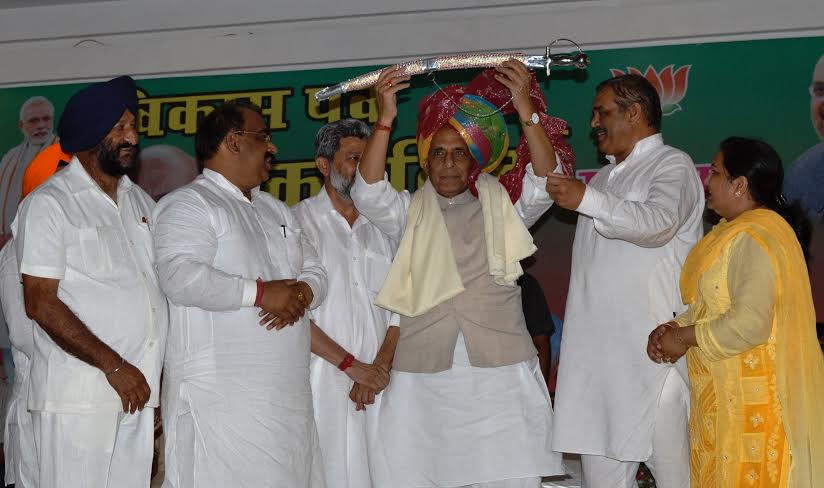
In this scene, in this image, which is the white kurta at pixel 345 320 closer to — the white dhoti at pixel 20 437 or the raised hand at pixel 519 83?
the raised hand at pixel 519 83

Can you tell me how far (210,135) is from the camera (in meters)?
4.34

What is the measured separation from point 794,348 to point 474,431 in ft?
4.40

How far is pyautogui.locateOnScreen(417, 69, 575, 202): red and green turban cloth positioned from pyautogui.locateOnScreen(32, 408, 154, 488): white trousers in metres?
1.79

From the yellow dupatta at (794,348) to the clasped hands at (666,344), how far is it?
33cm

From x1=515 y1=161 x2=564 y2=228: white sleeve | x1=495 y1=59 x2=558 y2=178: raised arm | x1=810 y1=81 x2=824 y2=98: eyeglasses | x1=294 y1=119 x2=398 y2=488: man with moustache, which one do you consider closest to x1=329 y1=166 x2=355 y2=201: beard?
x1=294 y1=119 x2=398 y2=488: man with moustache

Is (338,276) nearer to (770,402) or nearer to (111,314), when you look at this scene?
(111,314)

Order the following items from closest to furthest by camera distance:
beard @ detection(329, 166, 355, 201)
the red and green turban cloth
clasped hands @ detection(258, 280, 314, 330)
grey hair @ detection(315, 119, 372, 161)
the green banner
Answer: clasped hands @ detection(258, 280, 314, 330), the red and green turban cloth, beard @ detection(329, 166, 355, 201), grey hair @ detection(315, 119, 372, 161), the green banner

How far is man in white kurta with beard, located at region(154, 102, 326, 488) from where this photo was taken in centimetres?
395

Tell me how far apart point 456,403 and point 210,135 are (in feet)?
5.12

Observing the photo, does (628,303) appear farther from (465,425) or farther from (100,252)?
(100,252)

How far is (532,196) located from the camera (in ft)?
14.7

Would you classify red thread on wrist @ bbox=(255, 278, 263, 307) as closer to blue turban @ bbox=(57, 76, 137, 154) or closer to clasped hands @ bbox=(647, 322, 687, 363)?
blue turban @ bbox=(57, 76, 137, 154)

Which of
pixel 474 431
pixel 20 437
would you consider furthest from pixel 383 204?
pixel 20 437

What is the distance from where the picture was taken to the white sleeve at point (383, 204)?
14.4ft
